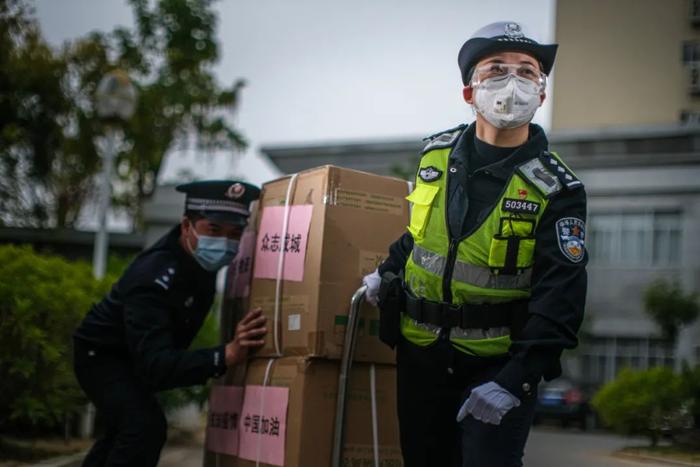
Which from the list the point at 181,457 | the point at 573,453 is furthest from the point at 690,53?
Result: the point at 181,457

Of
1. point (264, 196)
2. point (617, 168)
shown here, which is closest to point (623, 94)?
point (617, 168)

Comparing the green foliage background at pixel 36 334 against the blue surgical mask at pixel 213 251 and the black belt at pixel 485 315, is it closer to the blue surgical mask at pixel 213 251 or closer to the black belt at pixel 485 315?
the blue surgical mask at pixel 213 251

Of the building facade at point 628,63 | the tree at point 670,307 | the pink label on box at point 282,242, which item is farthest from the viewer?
the building facade at point 628,63

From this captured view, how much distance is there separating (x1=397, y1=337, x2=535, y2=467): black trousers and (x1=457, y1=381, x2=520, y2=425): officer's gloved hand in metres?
0.05

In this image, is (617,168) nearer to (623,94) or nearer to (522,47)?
(623,94)

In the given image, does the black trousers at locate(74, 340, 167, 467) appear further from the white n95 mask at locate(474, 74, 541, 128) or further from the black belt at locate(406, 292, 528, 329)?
the white n95 mask at locate(474, 74, 541, 128)

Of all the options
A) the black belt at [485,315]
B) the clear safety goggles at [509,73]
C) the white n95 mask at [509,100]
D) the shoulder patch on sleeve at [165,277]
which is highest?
the clear safety goggles at [509,73]

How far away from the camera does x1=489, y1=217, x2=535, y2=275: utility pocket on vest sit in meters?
3.17

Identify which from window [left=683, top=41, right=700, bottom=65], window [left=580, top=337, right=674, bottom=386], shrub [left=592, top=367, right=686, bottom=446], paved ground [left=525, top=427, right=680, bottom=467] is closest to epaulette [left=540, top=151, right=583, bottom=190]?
paved ground [left=525, top=427, right=680, bottom=467]

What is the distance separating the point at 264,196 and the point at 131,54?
21.0 meters

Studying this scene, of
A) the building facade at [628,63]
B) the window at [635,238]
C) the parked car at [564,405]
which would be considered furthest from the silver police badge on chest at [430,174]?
the building facade at [628,63]

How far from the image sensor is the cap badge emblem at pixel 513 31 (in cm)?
339

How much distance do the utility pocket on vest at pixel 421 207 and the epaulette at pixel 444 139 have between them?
151mm

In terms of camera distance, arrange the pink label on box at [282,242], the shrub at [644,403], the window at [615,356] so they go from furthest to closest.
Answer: the window at [615,356]
the shrub at [644,403]
the pink label on box at [282,242]
